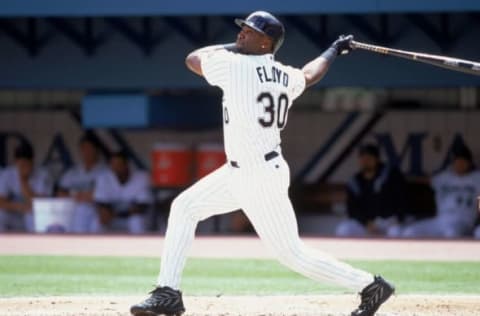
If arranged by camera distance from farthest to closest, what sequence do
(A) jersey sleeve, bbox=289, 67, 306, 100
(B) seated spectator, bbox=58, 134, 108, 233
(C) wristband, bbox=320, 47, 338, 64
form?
(B) seated spectator, bbox=58, 134, 108, 233
(C) wristband, bbox=320, 47, 338, 64
(A) jersey sleeve, bbox=289, 67, 306, 100

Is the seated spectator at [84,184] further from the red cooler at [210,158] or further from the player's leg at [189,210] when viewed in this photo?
the player's leg at [189,210]

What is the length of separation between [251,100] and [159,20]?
7.86 m

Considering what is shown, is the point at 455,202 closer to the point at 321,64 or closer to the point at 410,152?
the point at 410,152

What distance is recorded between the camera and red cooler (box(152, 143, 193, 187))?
14.8 metres

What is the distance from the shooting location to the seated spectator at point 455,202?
1377 centimetres

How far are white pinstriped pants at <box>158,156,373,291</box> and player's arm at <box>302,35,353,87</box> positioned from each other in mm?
493

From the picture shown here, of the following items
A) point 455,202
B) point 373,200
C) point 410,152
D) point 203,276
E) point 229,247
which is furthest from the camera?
point 410,152

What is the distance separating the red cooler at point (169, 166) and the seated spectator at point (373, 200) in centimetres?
212

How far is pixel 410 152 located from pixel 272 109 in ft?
28.5

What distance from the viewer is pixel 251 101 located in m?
6.57

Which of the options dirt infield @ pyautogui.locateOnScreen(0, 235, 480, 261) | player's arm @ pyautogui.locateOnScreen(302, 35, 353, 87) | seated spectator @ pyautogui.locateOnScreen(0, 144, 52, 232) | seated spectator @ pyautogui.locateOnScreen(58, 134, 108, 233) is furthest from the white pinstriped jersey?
seated spectator @ pyautogui.locateOnScreen(0, 144, 52, 232)

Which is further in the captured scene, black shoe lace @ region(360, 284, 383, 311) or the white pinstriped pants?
black shoe lace @ region(360, 284, 383, 311)

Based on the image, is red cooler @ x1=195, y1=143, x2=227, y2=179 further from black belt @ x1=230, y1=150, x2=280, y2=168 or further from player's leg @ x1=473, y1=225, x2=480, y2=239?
black belt @ x1=230, y1=150, x2=280, y2=168

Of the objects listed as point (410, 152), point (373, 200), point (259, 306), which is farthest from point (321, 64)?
point (410, 152)
